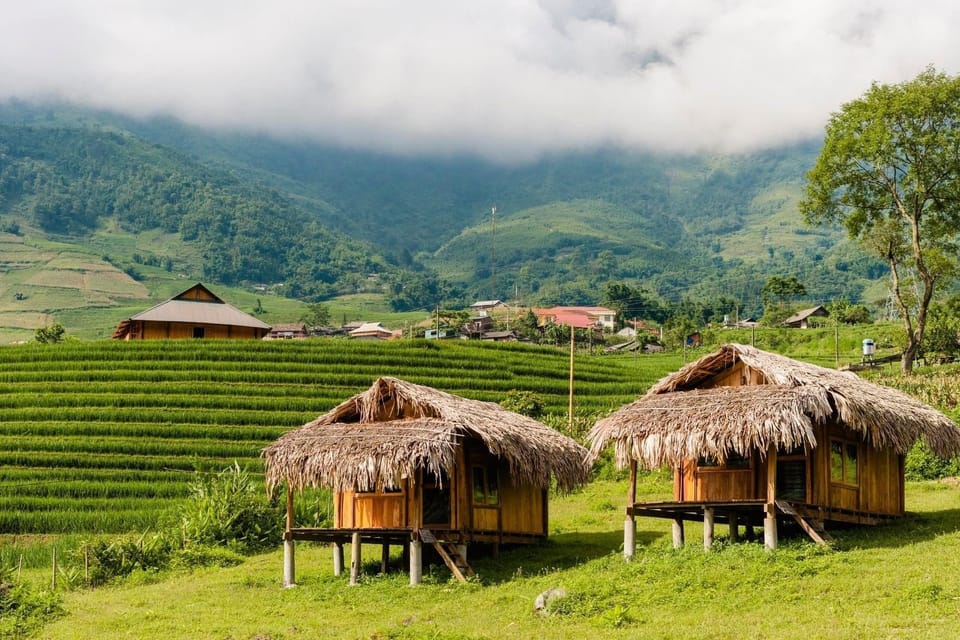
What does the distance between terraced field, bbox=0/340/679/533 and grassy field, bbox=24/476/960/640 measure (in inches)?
459

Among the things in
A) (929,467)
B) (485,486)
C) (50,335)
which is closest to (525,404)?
(929,467)

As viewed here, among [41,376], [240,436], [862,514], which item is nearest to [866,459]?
[862,514]

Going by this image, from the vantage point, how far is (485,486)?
25422 millimetres

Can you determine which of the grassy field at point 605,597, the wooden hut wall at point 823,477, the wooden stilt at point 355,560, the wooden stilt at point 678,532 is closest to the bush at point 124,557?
the grassy field at point 605,597

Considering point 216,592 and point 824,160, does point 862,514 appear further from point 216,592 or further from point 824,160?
point 824,160

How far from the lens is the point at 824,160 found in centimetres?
4878

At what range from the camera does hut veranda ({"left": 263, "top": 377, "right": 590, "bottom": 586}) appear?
23.2 meters

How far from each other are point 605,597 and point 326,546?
1286 centimetres

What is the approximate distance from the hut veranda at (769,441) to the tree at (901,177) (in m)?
24.9

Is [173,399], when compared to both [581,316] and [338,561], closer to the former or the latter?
[338,561]

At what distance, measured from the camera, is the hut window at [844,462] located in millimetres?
23344

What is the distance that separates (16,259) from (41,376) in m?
152

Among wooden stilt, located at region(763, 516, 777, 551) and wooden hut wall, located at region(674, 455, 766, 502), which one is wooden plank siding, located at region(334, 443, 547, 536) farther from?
wooden stilt, located at region(763, 516, 777, 551)

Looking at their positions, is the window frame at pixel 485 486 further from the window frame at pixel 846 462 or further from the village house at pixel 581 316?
the village house at pixel 581 316
